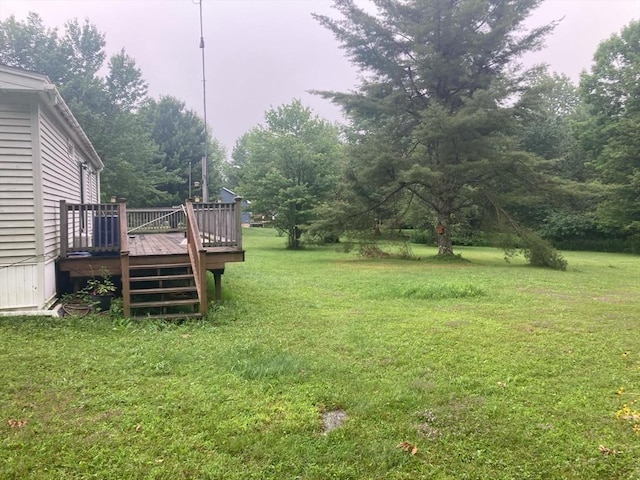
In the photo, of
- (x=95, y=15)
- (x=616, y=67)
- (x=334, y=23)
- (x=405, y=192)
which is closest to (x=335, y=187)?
(x=405, y=192)

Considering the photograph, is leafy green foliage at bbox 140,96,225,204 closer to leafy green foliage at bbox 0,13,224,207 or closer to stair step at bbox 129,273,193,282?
leafy green foliage at bbox 0,13,224,207

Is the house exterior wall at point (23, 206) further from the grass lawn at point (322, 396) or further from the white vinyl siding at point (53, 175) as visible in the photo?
the grass lawn at point (322, 396)

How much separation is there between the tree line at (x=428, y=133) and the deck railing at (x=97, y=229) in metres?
10.9

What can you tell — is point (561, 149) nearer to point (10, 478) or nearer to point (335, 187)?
point (335, 187)

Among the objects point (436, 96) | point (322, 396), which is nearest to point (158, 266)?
point (322, 396)

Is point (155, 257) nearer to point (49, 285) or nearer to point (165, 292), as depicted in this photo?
point (165, 292)

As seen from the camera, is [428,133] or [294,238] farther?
[294,238]

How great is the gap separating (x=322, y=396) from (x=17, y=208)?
4986mm

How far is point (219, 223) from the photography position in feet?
26.2

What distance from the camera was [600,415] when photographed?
11.4 ft

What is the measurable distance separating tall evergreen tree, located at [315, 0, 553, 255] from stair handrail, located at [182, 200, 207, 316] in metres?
10.3

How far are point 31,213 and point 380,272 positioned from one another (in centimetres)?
958

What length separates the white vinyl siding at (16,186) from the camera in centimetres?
605

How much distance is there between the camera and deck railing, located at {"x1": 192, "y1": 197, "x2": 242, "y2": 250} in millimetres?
7809
